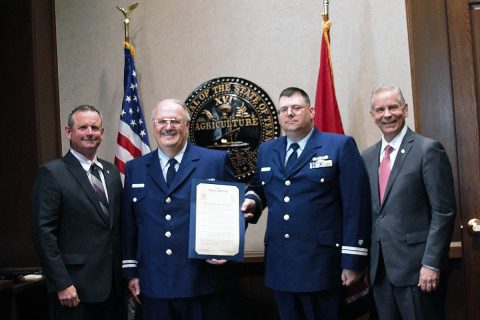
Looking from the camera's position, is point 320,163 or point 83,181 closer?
point 320,163

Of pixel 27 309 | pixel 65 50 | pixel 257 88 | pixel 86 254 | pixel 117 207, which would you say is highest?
pixel 65 50

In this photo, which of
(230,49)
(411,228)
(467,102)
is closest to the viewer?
(411,228)

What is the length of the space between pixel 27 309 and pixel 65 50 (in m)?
1.77

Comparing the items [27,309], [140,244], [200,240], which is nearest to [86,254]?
[140,244]

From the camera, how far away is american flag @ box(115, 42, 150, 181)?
368cm

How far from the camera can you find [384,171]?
2.70 m

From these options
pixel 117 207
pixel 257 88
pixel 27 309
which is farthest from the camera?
pixel 257 88

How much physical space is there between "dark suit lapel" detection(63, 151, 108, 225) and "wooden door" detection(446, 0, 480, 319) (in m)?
1.95

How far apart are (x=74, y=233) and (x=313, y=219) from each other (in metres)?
1.14

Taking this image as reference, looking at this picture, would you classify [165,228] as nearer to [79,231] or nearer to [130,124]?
[79,231]

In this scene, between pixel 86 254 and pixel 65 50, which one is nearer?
→ pixel 86 254

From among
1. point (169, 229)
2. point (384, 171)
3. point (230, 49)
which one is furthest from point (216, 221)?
point (230, 49)

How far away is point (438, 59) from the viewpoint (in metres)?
3.44

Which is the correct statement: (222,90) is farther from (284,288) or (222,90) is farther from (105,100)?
(284,288)
